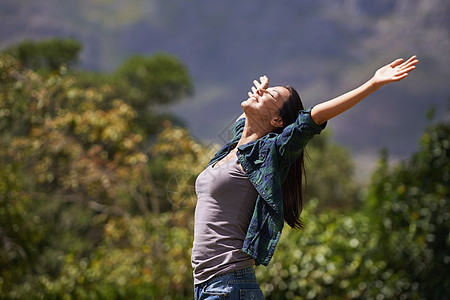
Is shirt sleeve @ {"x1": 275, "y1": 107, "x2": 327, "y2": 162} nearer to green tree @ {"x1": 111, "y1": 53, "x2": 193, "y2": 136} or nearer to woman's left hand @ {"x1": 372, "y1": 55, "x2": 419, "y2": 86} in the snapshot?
woman's left hand @ {"x1": 372, "y1": 55, "x2": 419, "y2": 86}

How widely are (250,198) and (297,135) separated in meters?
0.23

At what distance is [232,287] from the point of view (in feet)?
4.26

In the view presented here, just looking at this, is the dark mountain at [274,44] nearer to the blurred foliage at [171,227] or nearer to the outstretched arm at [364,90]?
the blurred foliage at [171,227]

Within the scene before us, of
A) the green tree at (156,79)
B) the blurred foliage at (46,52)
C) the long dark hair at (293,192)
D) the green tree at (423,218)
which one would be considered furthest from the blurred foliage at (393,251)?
the blurred foliage at (46,52)

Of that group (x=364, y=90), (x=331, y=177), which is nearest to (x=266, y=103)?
(x=364, y=90)

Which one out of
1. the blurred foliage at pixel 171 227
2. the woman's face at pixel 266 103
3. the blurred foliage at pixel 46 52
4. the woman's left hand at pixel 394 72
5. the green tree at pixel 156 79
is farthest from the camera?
the green tree at pixel 156 79

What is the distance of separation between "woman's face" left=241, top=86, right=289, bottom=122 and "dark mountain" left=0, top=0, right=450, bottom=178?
22.2ft

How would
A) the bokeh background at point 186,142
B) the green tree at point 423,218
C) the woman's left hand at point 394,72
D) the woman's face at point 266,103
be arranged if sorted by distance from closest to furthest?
the woman's left hand at point 394,72, the woman's face at point 266,103, the green tree at point 423,218, the bokeh background at point 186,142

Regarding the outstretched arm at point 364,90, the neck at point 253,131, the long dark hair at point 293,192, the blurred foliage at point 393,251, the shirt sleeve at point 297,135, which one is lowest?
the blurred foliage at point 393,251

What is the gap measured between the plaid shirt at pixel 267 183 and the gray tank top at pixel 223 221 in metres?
0.03

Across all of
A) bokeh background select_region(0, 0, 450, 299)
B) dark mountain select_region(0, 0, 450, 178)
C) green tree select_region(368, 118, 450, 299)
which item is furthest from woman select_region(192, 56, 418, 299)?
dark mountain select_region(0, 0, 450, 178)

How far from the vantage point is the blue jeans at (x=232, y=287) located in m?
1.30

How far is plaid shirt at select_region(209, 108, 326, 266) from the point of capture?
1.30 meters

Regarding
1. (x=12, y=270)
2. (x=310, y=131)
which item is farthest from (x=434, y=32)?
(x=310, y=131)
